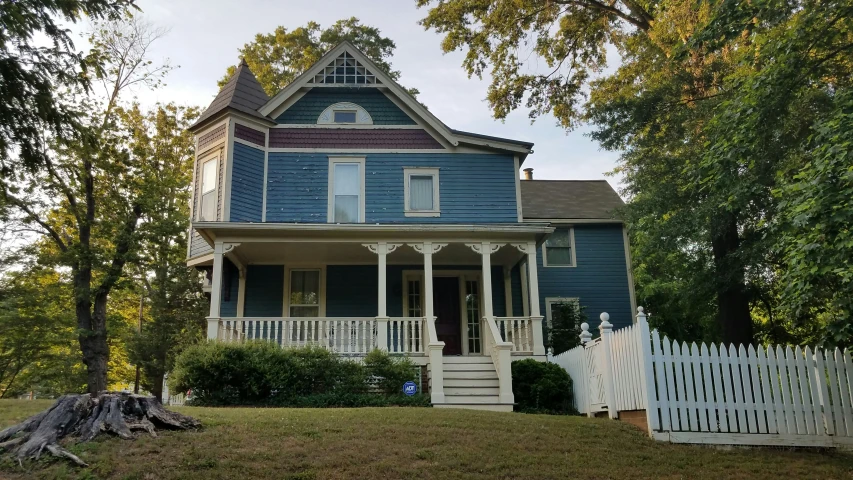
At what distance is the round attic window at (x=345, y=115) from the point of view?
1750 centimetres

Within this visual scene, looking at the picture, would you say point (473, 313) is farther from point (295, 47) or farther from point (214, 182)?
point (295, 47)

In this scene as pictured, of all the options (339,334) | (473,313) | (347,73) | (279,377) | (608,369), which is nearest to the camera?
(608,369)

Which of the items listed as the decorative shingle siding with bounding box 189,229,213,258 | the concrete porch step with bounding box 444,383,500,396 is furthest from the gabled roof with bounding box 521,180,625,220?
the decorative shingle siding with bounding box 189,229,213,258

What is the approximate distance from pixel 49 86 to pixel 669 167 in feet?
43.7

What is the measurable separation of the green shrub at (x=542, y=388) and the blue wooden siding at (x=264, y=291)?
262 inches

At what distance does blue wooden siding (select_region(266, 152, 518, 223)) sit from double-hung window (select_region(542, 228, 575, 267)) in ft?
9.50

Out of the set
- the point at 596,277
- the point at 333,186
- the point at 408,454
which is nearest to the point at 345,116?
the point at 333,186

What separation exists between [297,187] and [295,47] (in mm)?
14023

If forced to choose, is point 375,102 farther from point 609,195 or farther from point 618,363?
point 618,363

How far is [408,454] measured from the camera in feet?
23.4

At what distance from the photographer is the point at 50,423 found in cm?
702

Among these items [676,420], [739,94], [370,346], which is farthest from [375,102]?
[676,420]

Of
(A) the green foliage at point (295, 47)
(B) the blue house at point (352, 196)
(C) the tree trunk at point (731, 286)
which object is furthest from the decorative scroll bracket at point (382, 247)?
(A) the green foliage at point (295, 47)

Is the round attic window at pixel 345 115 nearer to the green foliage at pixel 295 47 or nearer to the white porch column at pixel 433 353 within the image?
the white porch column at pixel 433 353
